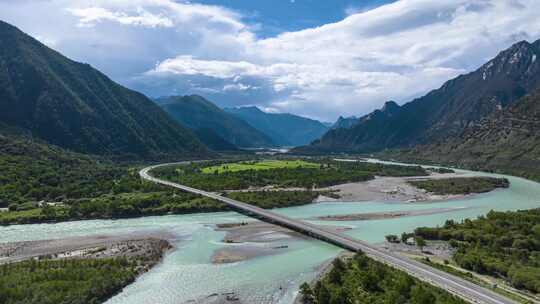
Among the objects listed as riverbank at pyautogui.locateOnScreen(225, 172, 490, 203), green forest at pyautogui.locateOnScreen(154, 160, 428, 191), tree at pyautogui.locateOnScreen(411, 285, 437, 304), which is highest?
green forest at pyautogui.locateOnScreen(154, 160, 428, 191)

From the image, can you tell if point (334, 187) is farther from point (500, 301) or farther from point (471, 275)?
point (500, 301)

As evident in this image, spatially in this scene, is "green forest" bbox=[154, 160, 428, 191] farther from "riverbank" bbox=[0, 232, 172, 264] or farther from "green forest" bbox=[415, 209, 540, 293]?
"green forest" bbox=[415, 209, 540, 293]

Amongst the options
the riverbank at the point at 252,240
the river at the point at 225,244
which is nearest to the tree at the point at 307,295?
the river at the point at 225,244

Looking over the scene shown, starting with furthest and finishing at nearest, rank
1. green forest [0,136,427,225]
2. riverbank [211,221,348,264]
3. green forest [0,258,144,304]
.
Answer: green forest [0,136,427,225], riverbank [211,221,348,264], green forest [0,258,144,304]

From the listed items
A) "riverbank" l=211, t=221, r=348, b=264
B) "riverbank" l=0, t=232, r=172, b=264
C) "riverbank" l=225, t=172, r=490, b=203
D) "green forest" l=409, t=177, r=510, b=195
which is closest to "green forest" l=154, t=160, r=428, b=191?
"riverbank" l=225, t=172, r=490, b=203

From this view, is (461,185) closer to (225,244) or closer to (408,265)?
(225,244)

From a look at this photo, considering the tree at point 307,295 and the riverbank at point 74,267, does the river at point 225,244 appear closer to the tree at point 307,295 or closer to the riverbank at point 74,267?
the tree at point 307,295

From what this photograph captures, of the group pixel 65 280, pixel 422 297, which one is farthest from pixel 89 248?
pixel 422 297

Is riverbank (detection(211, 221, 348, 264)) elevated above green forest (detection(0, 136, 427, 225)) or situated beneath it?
situated beneath
